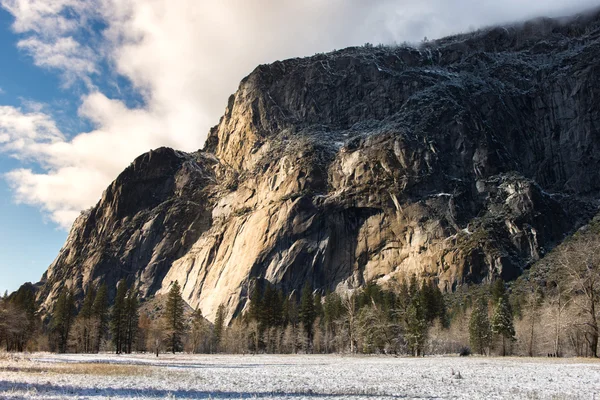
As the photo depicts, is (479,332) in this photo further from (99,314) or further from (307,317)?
(99,314)

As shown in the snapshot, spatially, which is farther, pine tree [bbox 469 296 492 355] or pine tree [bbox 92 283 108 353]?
pine tree [bbox 92 283 108 353]

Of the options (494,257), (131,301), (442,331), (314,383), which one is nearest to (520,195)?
(494,257)

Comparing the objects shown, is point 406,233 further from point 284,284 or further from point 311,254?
point 284,284

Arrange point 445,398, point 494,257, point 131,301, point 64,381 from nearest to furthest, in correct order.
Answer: point 445,398, point 64,381, point 131,301, point 494,257

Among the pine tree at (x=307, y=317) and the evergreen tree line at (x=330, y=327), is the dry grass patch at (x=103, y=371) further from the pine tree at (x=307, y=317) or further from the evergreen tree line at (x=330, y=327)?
the pine tree at (x=307, y=317)

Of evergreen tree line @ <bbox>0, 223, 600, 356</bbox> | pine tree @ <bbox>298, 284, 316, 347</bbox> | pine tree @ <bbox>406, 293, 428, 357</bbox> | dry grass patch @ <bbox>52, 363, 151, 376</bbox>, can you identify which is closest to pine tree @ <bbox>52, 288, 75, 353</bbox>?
evergreen tree line @ <bbox>0, 223, 600, 356</bbox>

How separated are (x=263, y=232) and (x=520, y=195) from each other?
108m

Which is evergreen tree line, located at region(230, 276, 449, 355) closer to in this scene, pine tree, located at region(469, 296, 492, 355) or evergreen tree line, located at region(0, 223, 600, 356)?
evergreen tree line, located at region(0, 223, 600, 356)

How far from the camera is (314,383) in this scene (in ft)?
81.9

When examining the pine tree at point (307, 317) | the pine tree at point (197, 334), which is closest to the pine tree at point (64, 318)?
the pine tree at point (197, 334)

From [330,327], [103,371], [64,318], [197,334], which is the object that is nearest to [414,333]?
[330,327]

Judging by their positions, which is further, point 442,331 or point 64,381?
point 442,331

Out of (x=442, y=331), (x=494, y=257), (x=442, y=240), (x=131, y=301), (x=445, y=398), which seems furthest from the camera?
(x=442, y=240)

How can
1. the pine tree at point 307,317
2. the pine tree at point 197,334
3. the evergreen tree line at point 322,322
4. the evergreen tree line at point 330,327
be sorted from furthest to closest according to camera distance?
the pine tree at point 307,317 < the pine tree at point 197,334 < the evergreen tree line at point 322,322 < the evergreen tree line at point 330,327
